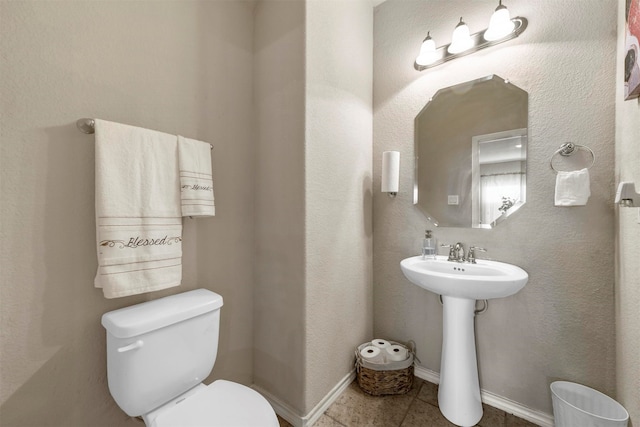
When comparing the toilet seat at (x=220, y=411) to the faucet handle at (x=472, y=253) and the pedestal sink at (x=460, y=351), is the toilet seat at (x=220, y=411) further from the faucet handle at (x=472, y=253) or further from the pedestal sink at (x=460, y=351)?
the faucet handle at (x=472, y=253)

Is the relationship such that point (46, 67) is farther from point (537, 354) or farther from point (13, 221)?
point (537, 354)

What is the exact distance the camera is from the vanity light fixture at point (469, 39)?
1346 mm

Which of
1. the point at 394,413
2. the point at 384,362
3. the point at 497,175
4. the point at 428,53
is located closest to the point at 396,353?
the point at 384,362

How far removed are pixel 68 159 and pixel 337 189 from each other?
1.17 meters

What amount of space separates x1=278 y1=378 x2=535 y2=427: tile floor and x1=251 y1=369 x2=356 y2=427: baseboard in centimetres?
2

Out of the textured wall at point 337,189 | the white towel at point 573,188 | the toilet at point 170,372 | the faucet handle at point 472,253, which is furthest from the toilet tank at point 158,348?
the white towel at point 573,188

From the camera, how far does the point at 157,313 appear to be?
3.26 ft

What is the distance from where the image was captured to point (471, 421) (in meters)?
1.29

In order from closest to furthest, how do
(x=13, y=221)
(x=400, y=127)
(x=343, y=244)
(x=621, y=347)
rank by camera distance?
(x=13, y=221), (x=621, y=347), (x=343, y=244), (x=400, y=127)

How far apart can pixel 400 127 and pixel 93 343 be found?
6.35ft

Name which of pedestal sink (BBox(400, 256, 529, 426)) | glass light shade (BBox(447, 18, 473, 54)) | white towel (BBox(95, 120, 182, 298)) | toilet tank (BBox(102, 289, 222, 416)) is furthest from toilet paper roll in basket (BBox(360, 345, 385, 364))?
glass light shade (BBox(447, 18, 473, 54))

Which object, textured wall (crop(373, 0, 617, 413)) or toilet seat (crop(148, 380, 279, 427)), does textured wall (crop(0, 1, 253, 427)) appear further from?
textured wall (crop(373, 0, 617, 413))

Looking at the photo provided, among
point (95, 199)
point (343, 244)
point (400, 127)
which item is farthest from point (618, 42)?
point (95, 199)

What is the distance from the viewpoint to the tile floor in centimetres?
132
